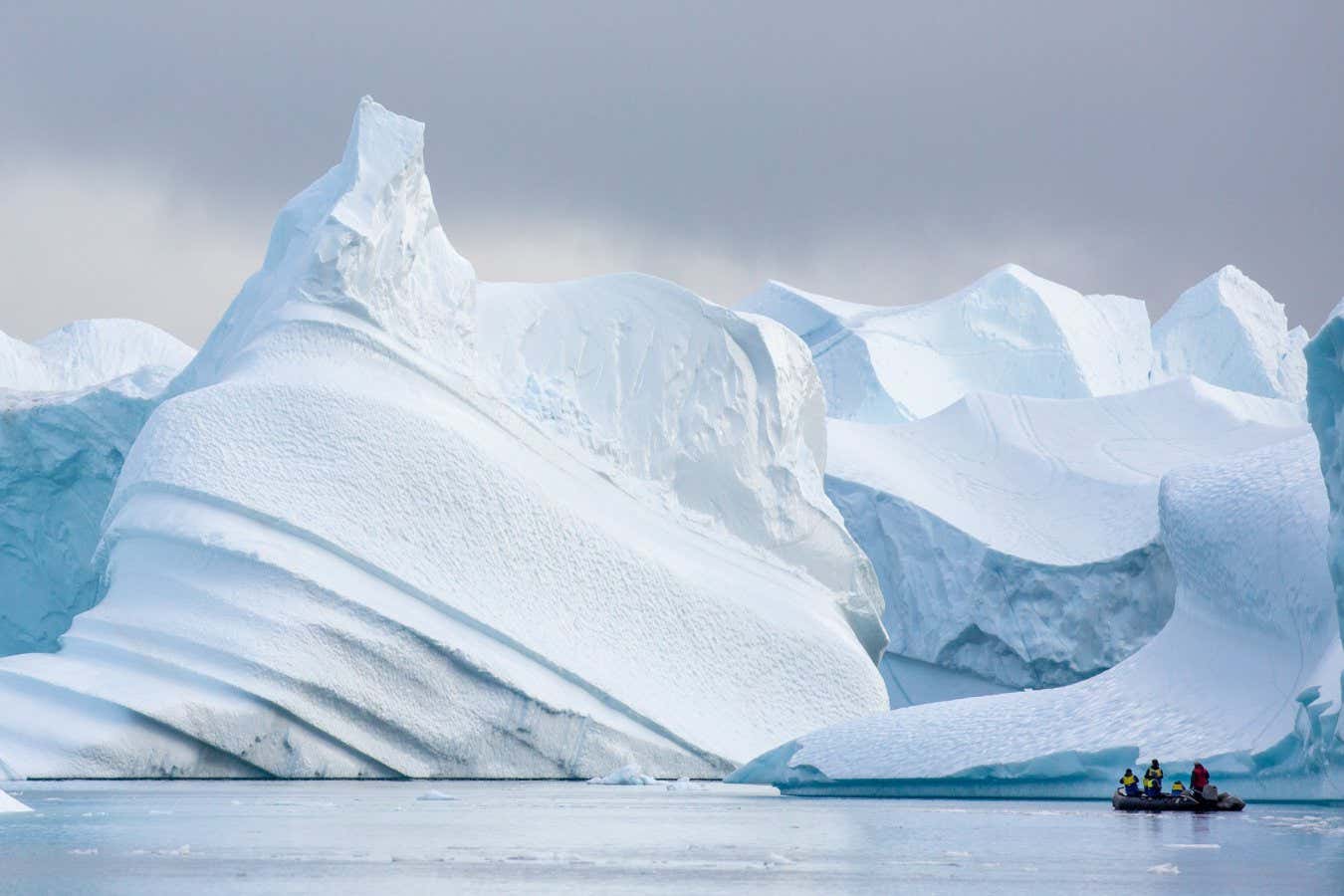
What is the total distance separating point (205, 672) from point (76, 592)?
11.8 meters

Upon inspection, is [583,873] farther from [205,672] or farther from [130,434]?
[130,434]

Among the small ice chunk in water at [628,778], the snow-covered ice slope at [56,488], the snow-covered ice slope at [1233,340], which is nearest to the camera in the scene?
the small ice chunk in water at [628,778]

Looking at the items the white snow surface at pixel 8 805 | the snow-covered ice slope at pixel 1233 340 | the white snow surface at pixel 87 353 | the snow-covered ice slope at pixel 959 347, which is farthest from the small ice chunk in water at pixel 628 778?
the snow-covered ice slope at pixel 1233 340

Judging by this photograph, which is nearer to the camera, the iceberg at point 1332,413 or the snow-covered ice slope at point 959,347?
the iceberg at point 1332,413

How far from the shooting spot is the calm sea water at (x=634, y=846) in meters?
9.89

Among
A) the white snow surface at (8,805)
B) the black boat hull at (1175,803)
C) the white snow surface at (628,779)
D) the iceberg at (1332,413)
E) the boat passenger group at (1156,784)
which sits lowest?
the white snow surface at (8,805)

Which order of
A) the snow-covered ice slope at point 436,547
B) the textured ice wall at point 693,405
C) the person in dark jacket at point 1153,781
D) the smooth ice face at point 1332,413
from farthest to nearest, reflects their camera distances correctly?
the textured ice wall at point 693,405, the snow-covered ice slope at point 436,547, the person in dark jacket at point 1153,781, the smooth ice face at point 1332,413

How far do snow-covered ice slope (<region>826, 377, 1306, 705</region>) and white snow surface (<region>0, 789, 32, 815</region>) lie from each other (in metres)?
22.0

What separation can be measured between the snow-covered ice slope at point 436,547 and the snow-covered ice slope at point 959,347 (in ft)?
50.2

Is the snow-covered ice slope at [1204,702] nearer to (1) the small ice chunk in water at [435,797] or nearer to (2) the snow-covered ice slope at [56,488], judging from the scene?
(1) the small ice chunk in water at [435,797]

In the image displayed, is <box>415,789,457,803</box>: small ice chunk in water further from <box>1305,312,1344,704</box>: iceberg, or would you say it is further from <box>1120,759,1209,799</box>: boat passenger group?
<box>1305,312,1344,704</box>: iceberg

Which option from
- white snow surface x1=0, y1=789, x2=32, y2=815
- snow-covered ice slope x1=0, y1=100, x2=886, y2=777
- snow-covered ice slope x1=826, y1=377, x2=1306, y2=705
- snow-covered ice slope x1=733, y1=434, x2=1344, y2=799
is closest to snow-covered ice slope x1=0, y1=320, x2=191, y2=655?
snow-covered ice slope x1=0, y1=100, x2=886, y2=777

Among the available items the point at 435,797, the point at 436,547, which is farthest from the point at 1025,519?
the point at 435,797

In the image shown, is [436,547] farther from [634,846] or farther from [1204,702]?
[634,846]
